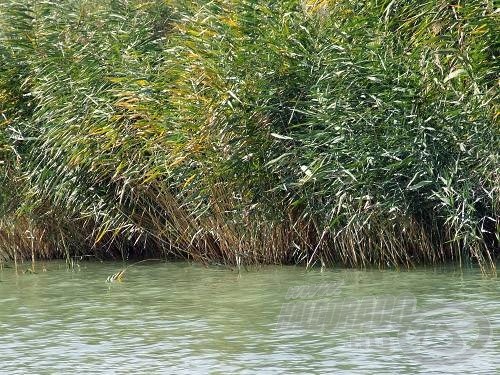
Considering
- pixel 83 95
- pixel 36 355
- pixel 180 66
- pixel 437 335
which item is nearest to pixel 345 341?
pixel 437 335

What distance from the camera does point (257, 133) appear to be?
1011cm

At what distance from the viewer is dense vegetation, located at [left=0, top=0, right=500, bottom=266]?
9484mm

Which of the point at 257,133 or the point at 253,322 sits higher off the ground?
the point at 257,133

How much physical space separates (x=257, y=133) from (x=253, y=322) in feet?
7.80

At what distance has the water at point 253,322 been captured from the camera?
272 inches

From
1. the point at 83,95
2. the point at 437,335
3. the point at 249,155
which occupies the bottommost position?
the point at 437,335

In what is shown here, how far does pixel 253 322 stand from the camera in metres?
8.14

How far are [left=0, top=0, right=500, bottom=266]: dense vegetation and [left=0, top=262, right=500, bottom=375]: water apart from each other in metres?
0.42

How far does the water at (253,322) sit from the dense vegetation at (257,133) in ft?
1.39

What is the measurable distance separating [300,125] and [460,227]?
5.13 ft

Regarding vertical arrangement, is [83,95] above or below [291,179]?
above

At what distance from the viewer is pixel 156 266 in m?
11.2

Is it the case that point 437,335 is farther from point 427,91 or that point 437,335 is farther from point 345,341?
point 427,91

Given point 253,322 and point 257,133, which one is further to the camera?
point 257,133
